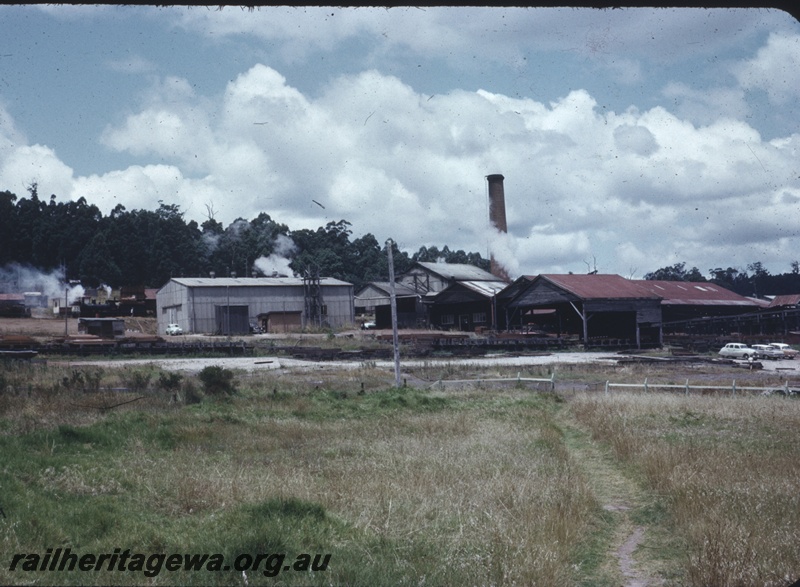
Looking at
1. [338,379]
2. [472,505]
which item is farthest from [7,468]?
[338,379]

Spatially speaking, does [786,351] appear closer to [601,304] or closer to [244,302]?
[601,304]

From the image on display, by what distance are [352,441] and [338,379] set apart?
1483 centimetres

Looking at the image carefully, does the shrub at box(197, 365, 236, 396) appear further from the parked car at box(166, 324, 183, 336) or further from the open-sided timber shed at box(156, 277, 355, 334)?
the parked car at box(166, 324, 183, 336)

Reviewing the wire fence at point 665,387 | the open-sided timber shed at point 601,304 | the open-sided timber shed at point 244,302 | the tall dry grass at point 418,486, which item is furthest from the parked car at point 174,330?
the tall dry grass at point 418,486

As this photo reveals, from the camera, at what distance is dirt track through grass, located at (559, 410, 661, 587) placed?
7133 mm

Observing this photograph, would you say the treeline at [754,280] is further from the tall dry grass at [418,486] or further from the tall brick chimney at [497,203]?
the tall dry grass at [418,486]

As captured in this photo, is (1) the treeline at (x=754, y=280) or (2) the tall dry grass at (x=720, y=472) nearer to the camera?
(2) the tall dry grass at (x=720, y=472)

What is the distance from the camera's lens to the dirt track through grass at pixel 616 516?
713 centimetres

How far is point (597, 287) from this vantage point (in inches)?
2032

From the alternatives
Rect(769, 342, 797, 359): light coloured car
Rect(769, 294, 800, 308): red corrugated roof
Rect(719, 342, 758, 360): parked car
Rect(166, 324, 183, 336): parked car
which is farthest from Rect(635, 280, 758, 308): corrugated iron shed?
Rect(166, 324, 183, 336): parked car

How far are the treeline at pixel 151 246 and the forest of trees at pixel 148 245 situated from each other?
6cm

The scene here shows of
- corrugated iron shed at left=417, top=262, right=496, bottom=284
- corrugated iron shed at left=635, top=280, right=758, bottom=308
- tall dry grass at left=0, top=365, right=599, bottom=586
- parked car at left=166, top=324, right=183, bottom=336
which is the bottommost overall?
tall dry grass at left=0, top=365, right=599, bottom=586

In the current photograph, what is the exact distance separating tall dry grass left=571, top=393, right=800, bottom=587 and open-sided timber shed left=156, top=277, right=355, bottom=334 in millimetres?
28265

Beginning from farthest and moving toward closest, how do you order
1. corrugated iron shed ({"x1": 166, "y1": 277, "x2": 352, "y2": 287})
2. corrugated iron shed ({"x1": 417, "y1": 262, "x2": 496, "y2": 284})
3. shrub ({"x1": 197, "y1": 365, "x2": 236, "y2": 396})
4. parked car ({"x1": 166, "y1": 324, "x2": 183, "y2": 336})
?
corrugated iron shed ({"x1": 417, "y1": 262, "x2": 496, "y2": 284}) → parked car ({"x1": 166, "y1": 324, "x2": 183, "y2": 336}) → corrugated iron shed ({"x1": 166, "y1": 277, "x2": 352, "y2": 287}) → shrub ({"x1": 197, "y1": 365, "x2": 236, "y2": 396})
